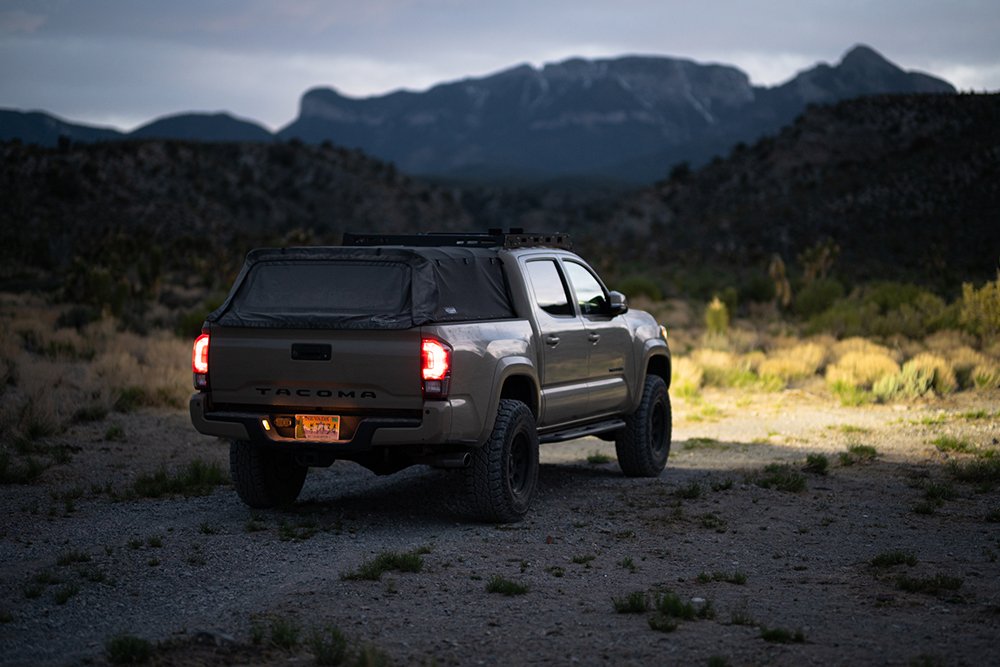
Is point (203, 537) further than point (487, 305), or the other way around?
point (487, 305)

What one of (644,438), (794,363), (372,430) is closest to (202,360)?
(372,430)

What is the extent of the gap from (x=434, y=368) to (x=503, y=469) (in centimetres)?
116

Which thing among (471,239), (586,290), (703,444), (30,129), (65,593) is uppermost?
(30,129)

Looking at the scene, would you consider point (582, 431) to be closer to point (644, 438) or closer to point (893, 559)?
point (644, 438)

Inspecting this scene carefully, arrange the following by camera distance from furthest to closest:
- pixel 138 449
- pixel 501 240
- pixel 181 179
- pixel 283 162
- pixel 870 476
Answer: pixel 283 162 → pixel 181 179 → pixel 138 449 → pixel 870 476 → pixel 501 240

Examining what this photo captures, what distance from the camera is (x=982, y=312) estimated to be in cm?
2394

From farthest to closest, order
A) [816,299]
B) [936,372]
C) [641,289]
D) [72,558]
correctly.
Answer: [641,289], [816,299], [936,372], [72,558]

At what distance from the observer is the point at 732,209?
235 ft

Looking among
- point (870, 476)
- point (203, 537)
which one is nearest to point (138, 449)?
point (203, 537)

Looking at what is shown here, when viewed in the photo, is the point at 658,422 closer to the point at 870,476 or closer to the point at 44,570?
the point at 870,476

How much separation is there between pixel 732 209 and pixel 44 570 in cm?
6690

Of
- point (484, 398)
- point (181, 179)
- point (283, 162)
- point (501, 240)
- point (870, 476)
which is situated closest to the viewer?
point (484, 398)

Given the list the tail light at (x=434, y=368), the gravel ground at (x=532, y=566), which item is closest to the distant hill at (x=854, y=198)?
the gravel ground at (x=532, y=566)

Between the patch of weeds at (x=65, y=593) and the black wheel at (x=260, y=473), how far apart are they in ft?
7.83
